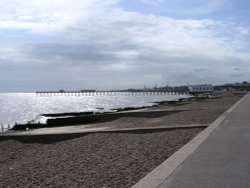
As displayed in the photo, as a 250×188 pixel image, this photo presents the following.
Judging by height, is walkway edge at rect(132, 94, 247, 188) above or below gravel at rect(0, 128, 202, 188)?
above

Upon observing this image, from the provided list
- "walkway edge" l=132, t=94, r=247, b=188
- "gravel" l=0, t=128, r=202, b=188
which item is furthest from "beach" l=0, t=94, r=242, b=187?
"walkway edge" l=132, t=94, r=247, b=188

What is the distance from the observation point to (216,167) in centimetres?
799

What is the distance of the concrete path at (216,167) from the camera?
6.69 meters

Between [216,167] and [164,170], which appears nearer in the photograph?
[164,170]

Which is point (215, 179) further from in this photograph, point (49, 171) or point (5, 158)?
point (5, 158)

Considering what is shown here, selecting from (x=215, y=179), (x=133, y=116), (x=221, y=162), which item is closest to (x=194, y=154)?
(x=221, y=162)

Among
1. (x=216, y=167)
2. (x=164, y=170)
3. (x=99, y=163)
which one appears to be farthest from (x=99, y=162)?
(x=216, y=167)

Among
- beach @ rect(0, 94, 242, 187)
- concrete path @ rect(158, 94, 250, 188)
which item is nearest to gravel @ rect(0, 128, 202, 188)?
beach @ rect(0, 94, 242, 187)

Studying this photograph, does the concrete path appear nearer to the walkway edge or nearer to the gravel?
the walkway edge

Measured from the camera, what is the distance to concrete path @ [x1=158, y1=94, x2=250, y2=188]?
6688 mm

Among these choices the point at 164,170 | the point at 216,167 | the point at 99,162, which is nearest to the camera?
the point at 164,170

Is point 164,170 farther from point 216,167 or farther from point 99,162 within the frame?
point 99,162

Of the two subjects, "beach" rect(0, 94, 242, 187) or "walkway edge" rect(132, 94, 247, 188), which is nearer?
"walkway edge" rect(132, 94, 247, 188)

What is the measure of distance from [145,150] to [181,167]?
11.9 feet
